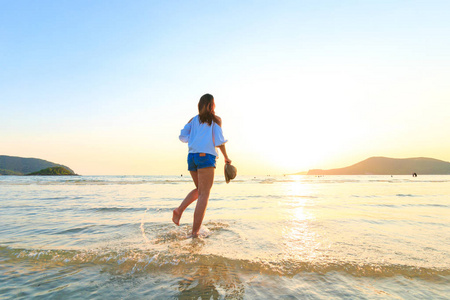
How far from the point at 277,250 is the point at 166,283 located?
1680 millimetres

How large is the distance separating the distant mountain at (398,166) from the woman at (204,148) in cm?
19371

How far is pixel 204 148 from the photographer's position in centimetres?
409

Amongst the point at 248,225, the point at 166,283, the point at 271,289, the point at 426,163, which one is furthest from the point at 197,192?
the point at 426,163

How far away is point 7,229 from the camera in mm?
4699

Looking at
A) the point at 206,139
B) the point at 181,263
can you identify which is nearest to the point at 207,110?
the point at 206,139

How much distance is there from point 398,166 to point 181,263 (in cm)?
21732

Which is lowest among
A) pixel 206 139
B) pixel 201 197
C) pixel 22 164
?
pixel 201 197

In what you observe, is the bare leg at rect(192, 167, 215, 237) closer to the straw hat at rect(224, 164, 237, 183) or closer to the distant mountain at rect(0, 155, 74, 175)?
→ the straw hat at rect(224, 164, 237, 183)

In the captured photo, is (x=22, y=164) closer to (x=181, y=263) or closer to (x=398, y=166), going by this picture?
(x=181, y=263)

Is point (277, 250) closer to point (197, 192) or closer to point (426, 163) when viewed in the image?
point (197, 192)

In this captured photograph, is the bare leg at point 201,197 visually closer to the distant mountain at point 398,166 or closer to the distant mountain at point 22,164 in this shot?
the distant mountain at point 398,166

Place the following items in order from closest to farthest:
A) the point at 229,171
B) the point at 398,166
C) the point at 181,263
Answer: the point at 181,263
the point at 229,171
the point at 398,166

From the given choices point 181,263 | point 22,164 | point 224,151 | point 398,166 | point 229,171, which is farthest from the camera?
point 398,166

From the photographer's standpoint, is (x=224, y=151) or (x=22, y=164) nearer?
(x=224, y=151)
